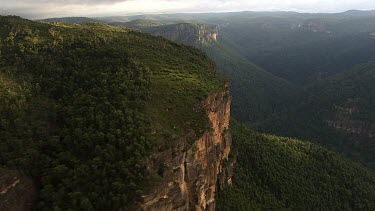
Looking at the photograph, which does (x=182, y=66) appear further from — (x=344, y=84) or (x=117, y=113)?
(x=344, y=84)

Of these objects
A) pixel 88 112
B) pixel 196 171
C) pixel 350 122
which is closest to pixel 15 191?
pixel 88 112

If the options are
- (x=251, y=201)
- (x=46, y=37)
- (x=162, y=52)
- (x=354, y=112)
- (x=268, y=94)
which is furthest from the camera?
(x=268, y=94)

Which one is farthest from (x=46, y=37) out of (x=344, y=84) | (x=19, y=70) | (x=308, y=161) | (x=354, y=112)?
(x=344, y=84)

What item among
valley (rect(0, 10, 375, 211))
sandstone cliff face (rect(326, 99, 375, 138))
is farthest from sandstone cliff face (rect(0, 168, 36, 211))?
sandstone cliff face (rect(326, 99, 375, 138))

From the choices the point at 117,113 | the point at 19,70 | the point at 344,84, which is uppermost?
the point at 19,70

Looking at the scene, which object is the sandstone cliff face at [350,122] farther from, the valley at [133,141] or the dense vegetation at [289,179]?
the valley at [133,141]

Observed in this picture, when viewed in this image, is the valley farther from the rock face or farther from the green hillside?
the green hillside
